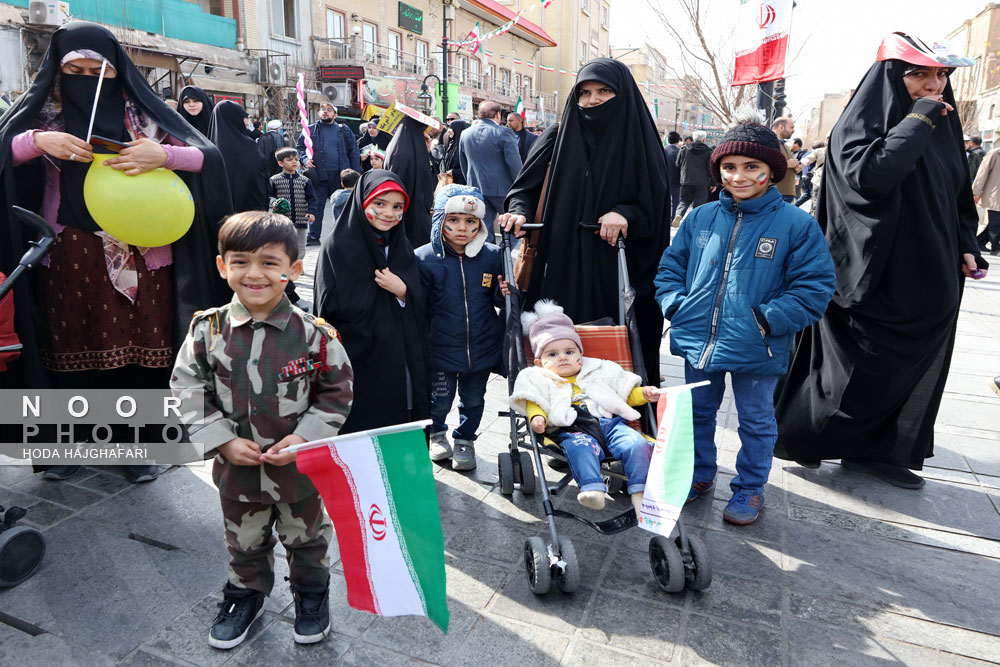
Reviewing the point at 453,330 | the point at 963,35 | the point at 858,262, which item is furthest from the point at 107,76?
the point at 963,35

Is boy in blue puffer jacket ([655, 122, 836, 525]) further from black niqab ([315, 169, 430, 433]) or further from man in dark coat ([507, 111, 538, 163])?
man in dark coat ([507, 111, 538, 163])

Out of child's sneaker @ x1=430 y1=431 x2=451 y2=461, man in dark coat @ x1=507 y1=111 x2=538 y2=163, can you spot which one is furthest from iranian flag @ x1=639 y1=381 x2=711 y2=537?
man in dark coat @ x1=507 y1=111 x2=538 y2=163

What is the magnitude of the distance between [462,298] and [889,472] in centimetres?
250

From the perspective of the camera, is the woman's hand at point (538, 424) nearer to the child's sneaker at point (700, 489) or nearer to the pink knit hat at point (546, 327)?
the pink knit hat at point (546, 327)

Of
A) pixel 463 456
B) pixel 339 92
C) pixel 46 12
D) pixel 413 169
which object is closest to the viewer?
pixel 463 456

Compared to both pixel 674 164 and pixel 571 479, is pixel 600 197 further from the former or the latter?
pixel 674 164

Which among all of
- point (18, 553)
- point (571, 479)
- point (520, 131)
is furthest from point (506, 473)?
point (520, 131)

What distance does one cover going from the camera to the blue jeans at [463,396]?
3783mm

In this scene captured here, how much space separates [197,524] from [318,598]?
1.03m

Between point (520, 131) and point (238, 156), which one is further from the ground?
point (520, 131)

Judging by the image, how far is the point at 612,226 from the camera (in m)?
3.42

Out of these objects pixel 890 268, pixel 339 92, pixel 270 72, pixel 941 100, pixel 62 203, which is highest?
pixel 270 72

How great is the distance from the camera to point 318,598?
243cm

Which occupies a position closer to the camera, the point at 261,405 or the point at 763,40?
the point at 261,405
